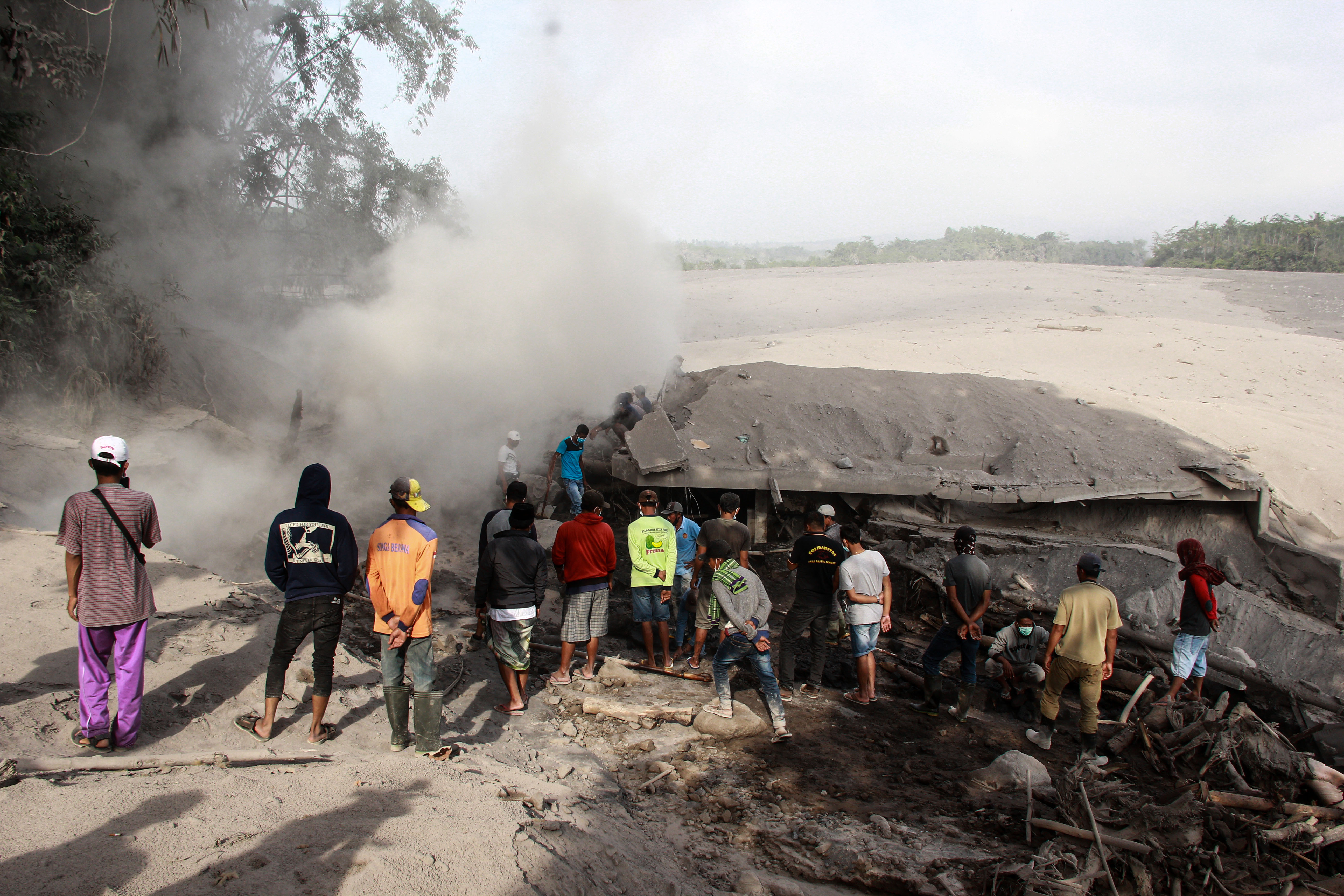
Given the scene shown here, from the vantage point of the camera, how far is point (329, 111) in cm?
1542

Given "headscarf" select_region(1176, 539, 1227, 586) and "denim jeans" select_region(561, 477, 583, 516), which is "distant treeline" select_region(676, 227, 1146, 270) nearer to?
"denim jeans" select_region(561, 477, 583, 516)

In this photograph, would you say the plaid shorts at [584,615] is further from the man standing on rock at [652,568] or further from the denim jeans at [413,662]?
the denim jeans at [413,662]

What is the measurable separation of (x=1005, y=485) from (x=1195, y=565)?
3.00 metres

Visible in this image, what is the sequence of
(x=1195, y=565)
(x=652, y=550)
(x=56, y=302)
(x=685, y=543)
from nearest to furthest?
(x=1195, y=565)
(x=652, y=550)
(x=685, y=543)
(x=56, y=302)

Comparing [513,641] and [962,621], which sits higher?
[513,641]

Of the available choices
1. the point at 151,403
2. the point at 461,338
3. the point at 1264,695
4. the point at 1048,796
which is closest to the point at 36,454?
the point at 151,403

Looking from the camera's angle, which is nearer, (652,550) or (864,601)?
(864,601)

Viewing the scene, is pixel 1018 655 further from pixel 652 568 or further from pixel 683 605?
pixel 652 568

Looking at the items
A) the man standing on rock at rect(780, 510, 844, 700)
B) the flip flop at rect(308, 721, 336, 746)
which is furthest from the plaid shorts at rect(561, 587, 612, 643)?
the flip flop at rect(308, 721, 336, 746)

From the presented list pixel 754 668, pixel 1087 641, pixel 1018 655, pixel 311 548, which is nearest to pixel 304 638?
pixel 311 548

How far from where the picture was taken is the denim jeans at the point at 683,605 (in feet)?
19.9

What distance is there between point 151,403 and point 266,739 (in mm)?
→ 7381

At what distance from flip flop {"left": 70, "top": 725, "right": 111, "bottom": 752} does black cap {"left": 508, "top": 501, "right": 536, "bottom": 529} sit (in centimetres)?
219

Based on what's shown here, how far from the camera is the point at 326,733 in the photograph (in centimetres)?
387
